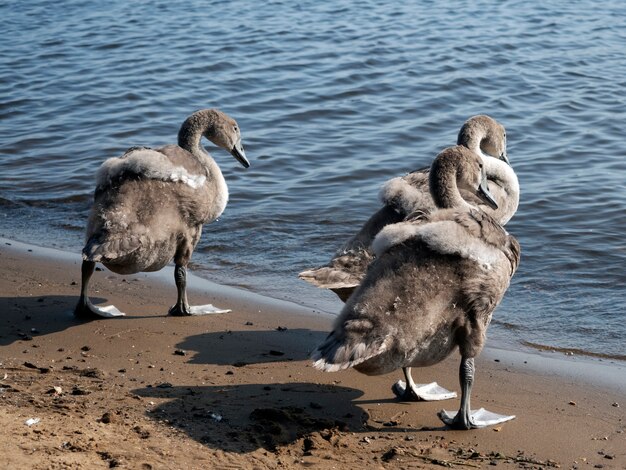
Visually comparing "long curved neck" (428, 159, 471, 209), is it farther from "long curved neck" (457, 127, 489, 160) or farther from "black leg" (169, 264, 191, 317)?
"long curved neck" (457, 127, 489, 160)

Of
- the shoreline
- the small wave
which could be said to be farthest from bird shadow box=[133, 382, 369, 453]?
the small wave

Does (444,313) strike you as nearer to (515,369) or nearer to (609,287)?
(515,369)

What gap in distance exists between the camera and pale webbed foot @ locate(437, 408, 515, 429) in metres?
5.96

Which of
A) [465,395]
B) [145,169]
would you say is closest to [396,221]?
[465,395]

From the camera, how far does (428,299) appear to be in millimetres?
5707

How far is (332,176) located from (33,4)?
1365cm

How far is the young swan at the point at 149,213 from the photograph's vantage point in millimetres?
7469

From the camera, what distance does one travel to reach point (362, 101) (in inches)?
591

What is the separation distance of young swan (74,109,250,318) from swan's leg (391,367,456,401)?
2.02 m

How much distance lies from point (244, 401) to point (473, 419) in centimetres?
135

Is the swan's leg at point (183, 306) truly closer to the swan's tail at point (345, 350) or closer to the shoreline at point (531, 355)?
the shoreline at point (531, 355)

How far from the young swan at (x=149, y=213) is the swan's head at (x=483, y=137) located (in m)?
2.31

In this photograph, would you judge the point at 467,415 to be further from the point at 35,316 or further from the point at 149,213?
the point at 35,316

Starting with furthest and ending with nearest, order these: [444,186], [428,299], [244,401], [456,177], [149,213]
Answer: [149,213] → [456,177] → [444,186] → [244,401] → [428,299]
